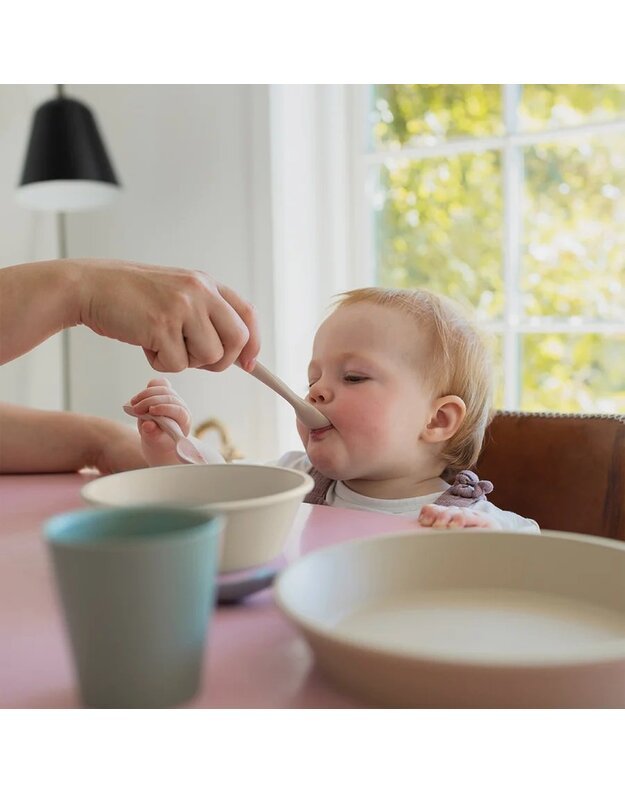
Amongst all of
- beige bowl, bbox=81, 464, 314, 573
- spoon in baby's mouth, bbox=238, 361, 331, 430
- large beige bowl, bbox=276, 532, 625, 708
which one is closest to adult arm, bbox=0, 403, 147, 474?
spoon in baby's mouth, bbox=238, 361, 331, 430

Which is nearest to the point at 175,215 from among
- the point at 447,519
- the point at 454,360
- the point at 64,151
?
the point at 64,151

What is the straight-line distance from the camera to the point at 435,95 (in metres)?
2.56

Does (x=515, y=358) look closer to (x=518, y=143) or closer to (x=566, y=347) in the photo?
(x=566, y=347)

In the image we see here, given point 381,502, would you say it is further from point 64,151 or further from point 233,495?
point 64,151

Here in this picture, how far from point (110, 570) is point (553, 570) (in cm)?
36

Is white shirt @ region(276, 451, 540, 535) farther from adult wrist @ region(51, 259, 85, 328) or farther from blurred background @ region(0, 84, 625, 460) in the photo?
blurred background @ region(0, 84, 625, 460)

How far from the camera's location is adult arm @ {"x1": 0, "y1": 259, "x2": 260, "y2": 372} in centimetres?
80

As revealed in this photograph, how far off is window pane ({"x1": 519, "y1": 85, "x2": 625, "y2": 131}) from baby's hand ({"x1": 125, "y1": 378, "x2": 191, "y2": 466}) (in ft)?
5.70

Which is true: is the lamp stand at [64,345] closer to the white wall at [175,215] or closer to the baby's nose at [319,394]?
the white wall at [175,215]

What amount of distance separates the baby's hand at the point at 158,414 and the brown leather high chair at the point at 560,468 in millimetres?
481

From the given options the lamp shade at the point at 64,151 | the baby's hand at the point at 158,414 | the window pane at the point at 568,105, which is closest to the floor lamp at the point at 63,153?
the lamp shade at the point at 64,151

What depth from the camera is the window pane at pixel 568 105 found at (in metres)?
2.30

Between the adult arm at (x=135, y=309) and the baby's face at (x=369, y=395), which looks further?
the baby's face at (x=369, y=395)

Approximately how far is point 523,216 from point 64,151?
1399mm
